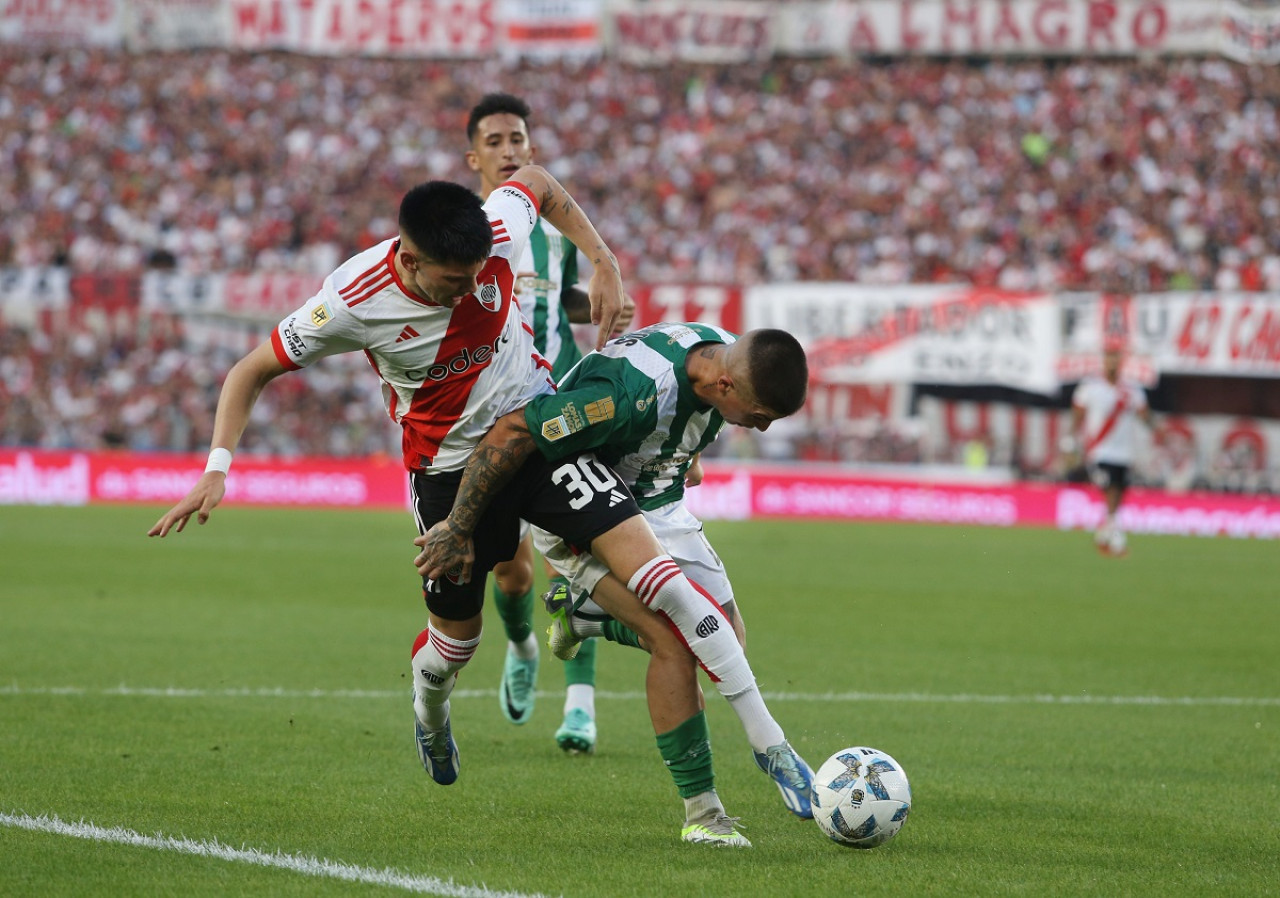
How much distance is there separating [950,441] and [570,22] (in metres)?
14.4

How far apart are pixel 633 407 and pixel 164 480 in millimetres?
23375

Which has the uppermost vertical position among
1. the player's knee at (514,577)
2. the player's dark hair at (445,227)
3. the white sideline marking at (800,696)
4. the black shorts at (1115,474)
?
the player's dark hair at (445,227)

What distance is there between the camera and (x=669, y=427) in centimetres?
560

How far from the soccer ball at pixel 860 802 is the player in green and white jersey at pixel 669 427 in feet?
0.27

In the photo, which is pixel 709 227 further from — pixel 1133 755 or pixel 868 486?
pixel 1133 755

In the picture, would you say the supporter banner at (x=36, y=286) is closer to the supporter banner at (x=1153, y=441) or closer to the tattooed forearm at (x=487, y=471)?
the supporter banner at (x=1153, y=441)

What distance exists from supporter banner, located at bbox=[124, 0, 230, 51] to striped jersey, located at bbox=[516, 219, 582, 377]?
108ft

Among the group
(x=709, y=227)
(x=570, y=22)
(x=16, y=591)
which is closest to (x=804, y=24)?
(x=570, y=22)

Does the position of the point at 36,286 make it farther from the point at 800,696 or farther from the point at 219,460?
the point at 219,460

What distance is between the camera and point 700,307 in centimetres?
2745

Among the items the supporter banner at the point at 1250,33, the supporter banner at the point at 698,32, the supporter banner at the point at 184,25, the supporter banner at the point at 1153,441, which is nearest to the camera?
the supporter banner at the point at 1153,441

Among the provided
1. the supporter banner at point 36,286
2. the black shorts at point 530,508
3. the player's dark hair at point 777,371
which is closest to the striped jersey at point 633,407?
the black shorts at point 530,508

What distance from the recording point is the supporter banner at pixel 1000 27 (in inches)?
1379

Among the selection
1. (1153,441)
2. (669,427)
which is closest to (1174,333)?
(1153,441)
